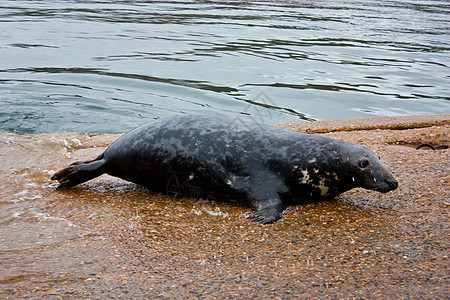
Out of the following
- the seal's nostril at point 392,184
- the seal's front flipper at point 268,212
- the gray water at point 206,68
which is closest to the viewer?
the seal's front flipper at point 268,212

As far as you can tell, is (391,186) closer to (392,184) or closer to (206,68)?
(392,184)

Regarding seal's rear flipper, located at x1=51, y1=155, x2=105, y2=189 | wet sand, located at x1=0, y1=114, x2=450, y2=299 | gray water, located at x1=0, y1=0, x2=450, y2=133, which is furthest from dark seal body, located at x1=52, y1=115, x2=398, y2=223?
gray water, located at x1=0, y1=0, x2=450, y2=133

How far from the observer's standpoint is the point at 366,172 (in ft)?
11.3

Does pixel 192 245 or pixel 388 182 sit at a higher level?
pixel 388 182

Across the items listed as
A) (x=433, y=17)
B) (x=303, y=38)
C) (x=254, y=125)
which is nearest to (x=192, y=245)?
(x=254, y=125)

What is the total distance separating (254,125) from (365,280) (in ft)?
5.75

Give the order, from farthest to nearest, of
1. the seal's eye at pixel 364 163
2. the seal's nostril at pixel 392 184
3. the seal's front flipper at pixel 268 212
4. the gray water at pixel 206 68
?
the gray water at pixel 206 68, the seal's eye at pixel 364 163, the seal's nostril at pixel 392 184, the seal's front flipper at pixel 268 212

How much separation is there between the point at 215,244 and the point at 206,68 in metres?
7.67

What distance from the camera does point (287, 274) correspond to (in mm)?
2561

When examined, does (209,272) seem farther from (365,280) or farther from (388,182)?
(388,182)

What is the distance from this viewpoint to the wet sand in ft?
7.93

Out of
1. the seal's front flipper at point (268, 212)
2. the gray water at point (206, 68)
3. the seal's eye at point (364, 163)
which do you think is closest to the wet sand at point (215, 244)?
the seal's front flipper at point (268, 212)

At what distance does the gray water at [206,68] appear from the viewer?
756cm

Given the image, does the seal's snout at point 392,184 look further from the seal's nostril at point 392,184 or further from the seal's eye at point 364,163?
the seal's eye at point 364,163
